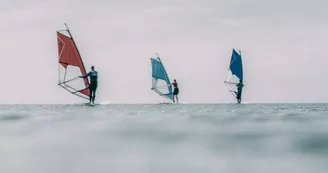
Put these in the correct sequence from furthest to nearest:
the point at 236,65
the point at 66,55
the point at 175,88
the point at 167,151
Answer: the point at 236,65 → the point at 175,88 → the point at 66,55 → the point at 167,151

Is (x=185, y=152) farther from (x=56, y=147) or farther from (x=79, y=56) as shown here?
(x=79, y=56)

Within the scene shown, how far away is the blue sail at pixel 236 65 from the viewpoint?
74750 mm

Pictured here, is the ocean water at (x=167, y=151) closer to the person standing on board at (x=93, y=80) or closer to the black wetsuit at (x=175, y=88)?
the person standing on board at (x=93, y=80)

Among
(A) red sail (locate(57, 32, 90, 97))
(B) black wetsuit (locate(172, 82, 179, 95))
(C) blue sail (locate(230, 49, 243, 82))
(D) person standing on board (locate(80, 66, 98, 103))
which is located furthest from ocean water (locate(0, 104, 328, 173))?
(C) blue sail (locate(230, 49, 243, 82))

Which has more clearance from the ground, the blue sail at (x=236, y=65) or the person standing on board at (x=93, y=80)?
the blue sail at (x=236, y=65)

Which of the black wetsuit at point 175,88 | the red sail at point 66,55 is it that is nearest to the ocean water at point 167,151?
the red sail at point 66,55

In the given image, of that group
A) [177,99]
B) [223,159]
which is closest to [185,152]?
[223,159]

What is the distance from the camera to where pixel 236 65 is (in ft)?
246

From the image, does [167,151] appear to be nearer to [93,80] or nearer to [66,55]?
[93,80]

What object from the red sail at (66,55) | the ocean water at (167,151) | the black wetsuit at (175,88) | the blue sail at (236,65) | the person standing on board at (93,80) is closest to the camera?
the ocean water at (167,151)

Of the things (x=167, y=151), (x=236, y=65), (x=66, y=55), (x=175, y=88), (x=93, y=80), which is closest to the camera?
(x=167, y=151)

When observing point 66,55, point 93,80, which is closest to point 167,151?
point 93,80

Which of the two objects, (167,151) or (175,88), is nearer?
(167,151)

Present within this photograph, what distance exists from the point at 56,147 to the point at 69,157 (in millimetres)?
1228
